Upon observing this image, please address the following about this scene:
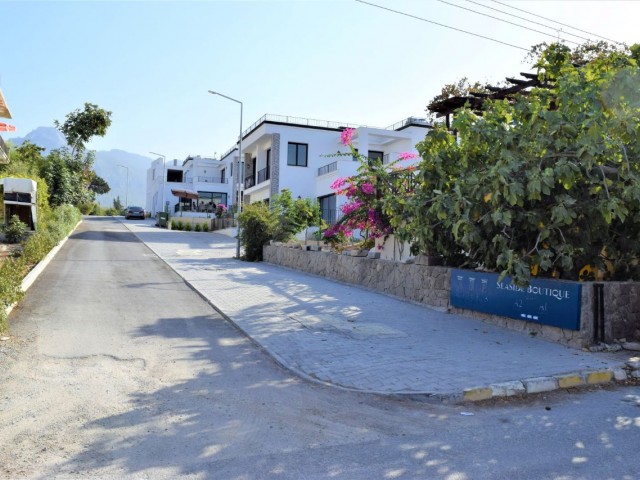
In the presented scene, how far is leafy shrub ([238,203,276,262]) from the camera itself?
74.0 feet

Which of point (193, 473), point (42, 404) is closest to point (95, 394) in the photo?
point (42, 404)

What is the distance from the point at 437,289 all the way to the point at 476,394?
18.0 feet

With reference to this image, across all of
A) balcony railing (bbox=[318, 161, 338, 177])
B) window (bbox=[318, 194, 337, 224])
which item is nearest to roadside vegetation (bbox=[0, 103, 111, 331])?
window (bbox=[318, 194, 337, 224])

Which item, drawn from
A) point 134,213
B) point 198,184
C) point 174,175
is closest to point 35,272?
point 198,184

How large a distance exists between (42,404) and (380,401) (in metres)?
3.38

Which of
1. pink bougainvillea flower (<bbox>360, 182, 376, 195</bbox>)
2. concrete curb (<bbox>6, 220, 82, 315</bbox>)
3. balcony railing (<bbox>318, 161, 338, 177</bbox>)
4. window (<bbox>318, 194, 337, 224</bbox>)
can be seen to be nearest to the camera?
concrete curb (<bbox>6, 220, 82, 315</bbox>)

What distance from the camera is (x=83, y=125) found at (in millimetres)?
35281

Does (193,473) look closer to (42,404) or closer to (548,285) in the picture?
(42,404)

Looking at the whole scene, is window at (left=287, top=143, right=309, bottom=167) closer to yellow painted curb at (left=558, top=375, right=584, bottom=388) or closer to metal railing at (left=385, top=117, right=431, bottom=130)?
metal railing at (left=385, top=117, right=431, bottom=130)

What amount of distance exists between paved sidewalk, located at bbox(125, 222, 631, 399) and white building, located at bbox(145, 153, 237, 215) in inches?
1733

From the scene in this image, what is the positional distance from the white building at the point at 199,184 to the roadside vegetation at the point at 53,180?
1644cm

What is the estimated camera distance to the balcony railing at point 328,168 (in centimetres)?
2916

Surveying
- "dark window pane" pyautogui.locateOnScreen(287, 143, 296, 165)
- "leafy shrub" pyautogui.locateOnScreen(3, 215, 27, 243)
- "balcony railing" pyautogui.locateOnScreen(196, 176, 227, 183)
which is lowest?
"leafy shrub" pyautogui.locateOnScreen(3, 215, 27, 243)

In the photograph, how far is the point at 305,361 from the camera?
21.7 feet
